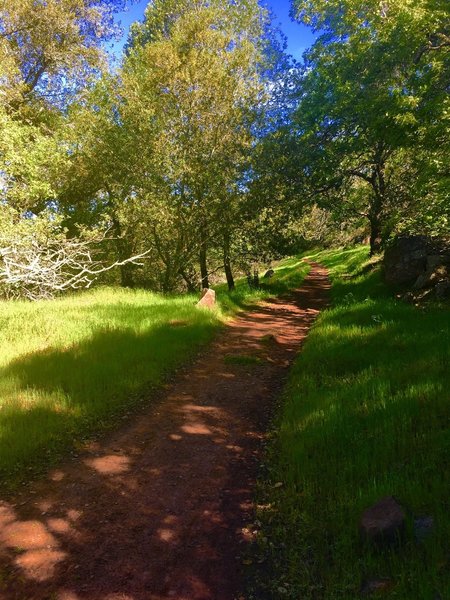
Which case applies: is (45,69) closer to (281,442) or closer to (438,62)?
(438,62)

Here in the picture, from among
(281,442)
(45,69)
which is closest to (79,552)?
(281,442)

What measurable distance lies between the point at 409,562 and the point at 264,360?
6.72 metres

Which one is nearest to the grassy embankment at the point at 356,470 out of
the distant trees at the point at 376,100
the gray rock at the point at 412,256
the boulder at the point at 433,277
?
the boulder at the point at 433,277

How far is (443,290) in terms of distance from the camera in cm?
1009

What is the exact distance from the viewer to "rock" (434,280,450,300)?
995 centimetres

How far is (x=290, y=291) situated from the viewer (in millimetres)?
22422

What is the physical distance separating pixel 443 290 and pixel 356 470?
24.0 feet

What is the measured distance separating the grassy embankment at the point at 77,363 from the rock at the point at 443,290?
615cm

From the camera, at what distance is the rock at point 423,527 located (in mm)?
3232

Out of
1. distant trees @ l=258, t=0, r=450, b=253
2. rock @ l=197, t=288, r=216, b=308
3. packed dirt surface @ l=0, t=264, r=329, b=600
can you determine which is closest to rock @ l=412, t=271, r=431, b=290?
distant trees @ l=258, t=0, r=450, b=253

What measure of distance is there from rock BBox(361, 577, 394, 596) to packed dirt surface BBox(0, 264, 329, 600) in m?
1.00

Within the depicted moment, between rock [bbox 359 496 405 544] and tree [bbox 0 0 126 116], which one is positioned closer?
rock [bbox 359 496 405 544]

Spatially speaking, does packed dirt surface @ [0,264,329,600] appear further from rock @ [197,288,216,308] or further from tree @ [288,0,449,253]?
tree @ [288,0,449,253]

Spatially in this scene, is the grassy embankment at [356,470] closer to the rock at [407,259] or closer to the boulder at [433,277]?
the boulder at [433,277]
